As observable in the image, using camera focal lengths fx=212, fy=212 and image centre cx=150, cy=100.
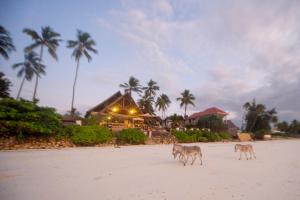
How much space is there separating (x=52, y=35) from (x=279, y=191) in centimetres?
4183

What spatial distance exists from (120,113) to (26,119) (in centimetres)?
1913

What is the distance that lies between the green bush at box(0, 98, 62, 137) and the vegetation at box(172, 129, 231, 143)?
16738mm

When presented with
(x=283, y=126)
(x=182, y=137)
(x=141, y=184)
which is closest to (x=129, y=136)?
(x=182, y=137)

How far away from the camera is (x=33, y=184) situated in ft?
19.6

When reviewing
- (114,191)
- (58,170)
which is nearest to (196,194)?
(114,191)

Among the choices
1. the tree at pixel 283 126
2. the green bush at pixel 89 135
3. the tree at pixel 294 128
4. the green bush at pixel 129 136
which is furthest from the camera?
the tree at pixel 283 126

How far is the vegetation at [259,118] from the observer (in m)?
69.1

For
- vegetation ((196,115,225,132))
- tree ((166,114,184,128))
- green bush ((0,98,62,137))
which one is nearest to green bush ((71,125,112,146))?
green bush ((0,98,62,137))

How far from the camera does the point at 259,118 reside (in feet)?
230

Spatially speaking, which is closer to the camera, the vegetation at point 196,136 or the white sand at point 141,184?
the white sand at point 141,184

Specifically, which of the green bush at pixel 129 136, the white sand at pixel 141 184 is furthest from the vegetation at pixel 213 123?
the white sand at pixel 141 184

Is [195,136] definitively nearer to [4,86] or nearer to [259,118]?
[4,86]

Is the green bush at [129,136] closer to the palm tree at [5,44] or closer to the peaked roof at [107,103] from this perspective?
the peaked roof at [107,103]

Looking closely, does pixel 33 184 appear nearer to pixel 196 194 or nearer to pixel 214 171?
pixel 196 194
